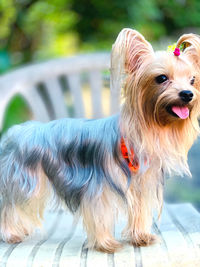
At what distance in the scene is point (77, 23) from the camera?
222 inches

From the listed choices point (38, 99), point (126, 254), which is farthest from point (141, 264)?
point (38, 99)

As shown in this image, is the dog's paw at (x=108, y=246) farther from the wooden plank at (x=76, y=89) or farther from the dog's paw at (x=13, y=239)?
the wooden plank at (x=76, y=89)

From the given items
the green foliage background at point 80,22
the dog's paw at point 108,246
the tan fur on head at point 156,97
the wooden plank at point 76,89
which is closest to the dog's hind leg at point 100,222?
the dog's paw at point 108,246

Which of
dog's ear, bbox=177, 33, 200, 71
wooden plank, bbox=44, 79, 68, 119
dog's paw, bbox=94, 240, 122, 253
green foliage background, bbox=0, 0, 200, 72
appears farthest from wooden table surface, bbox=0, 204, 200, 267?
green foliage background, bbox=0, 0, 200, 72

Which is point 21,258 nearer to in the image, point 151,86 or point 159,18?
point 151,86

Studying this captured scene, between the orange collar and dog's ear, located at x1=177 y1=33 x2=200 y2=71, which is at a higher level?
dog's ear, located at x1=177 y1=33 x2=200 y2=71

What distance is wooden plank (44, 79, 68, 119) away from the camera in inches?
132

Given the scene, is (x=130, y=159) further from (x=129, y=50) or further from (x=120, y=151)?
(x=129, y=50)

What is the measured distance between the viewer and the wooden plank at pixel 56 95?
3.35 m

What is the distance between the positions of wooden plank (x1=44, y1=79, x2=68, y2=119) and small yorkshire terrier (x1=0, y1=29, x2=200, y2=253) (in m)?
1.32

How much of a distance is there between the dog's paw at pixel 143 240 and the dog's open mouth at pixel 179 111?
574 mm

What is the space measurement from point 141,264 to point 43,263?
0.39 metres

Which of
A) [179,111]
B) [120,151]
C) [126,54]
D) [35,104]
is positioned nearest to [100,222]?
[120,151]

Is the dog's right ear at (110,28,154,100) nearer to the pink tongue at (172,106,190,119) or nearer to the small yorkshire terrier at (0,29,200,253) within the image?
the small yorkshire terrier at (0,29,200,253)
